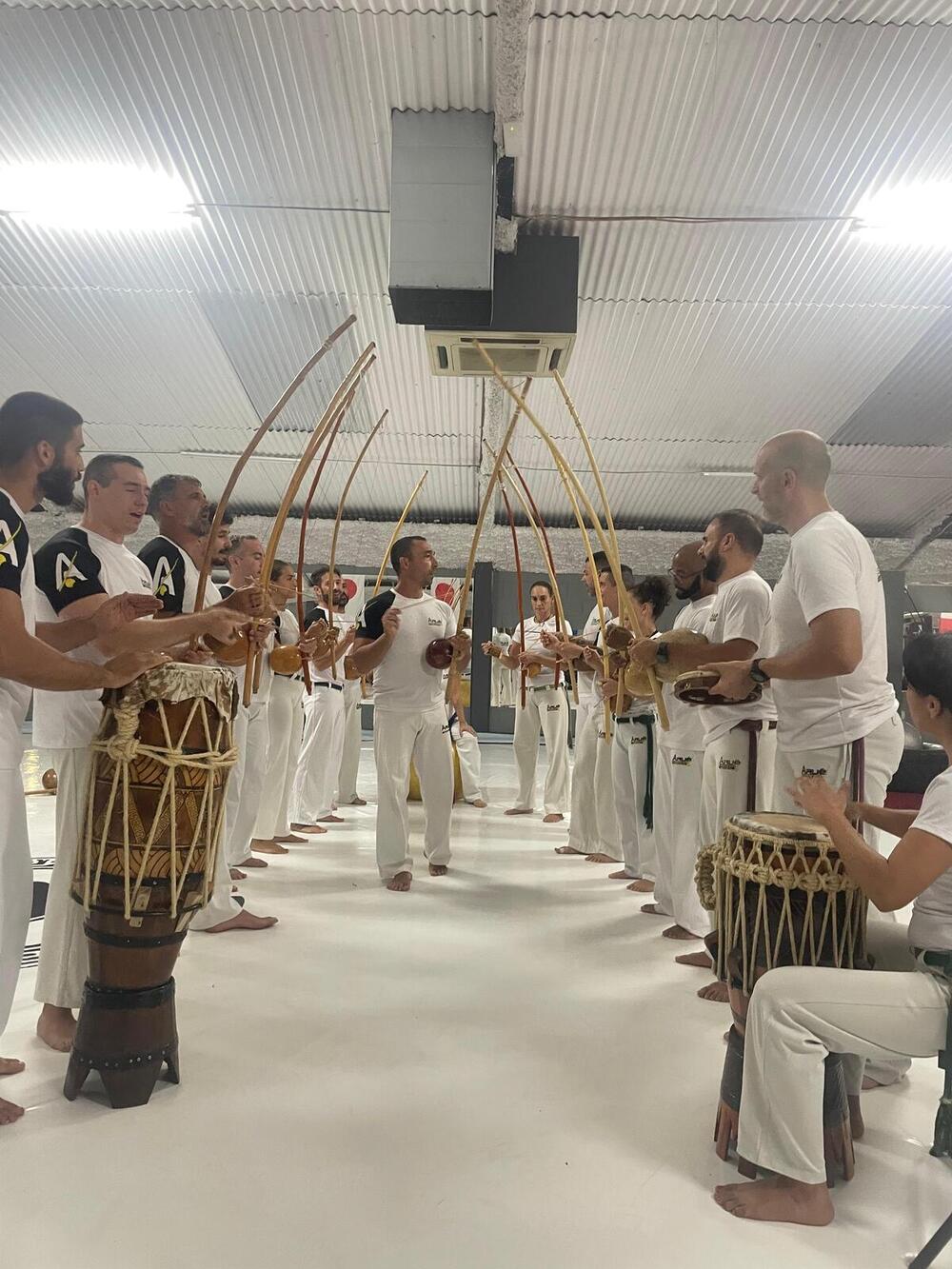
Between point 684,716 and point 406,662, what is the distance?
1451 mm

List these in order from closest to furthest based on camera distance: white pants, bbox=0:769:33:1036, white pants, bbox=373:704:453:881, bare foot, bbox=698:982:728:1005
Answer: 1. white pants, bbox=0:769:33:1036
2. bare foot, bbox=698:982:728:1005
3. white pants, bbox=373:704:453:881

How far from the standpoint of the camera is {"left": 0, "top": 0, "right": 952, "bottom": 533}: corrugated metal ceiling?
357 cm

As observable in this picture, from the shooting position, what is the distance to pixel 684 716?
3.82 metres

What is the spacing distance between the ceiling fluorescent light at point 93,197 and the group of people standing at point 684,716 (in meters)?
2.05

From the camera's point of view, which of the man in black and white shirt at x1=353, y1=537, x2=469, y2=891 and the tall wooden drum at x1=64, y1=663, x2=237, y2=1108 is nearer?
the tall wooden drum at x1=64, y1=663, x2=237, y2=1108

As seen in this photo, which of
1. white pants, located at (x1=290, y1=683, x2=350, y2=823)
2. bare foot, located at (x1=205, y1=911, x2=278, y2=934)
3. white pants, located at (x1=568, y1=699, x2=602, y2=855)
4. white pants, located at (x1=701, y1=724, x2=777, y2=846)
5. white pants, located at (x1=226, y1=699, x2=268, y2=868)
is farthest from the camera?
white pants, located at (x1=290, y1=683, x2=350, y2=823)

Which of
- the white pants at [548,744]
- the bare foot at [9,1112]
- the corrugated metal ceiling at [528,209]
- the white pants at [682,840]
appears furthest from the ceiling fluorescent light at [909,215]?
the bare foot at [9,1112]

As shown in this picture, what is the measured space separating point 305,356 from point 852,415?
451cm

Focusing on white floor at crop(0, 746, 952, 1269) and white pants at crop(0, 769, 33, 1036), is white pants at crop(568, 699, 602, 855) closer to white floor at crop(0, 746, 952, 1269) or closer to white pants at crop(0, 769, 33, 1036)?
white floor at crop(0, 746, 952, 1269)

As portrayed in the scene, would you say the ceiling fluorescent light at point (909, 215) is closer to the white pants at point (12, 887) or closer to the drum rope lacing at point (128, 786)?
the drum rope lacing at point (128, 786)

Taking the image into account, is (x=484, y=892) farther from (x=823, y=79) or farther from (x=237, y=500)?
(x=237, y=500)

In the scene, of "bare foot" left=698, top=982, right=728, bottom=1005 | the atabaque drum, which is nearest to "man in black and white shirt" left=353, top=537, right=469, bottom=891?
"bare foot" left=698, top=982, right=728, bottom=1005

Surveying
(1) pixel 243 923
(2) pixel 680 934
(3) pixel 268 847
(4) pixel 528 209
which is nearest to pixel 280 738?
(3) pixel 268 847

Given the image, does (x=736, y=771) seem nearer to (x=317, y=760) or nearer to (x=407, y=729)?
(x=407, y=729)
